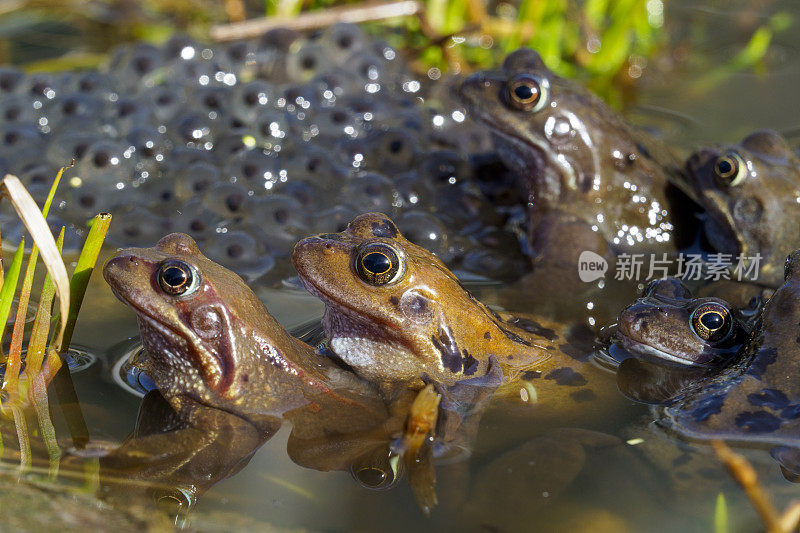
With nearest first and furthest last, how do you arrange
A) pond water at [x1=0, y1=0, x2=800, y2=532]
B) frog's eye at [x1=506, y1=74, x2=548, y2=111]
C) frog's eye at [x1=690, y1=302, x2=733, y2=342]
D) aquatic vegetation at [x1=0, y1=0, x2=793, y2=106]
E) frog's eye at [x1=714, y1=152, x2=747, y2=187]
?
pond water at [x1=0, y1=0, x2=800, y2=532] → frog's eye at [x1=690, y1=302, x2=733, y2=342] → frog's eye at [x1=714, y1=152, x2=747, y2=187] → frog's eye at [x1=506, y1=74, x2=548, y2=111] → aquatic vegetation at [x1=0, y1=0, x2=793, y2=106]

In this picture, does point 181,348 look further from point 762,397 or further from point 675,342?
point 762,397

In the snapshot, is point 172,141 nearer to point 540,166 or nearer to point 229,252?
point 229,252

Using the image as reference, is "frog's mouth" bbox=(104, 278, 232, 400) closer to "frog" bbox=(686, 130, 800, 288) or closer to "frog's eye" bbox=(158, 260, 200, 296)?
"frog's eye" bbox=(158, 260, 200, 296)

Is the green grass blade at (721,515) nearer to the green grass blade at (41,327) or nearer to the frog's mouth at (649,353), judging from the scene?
the frog's mouth at (649,353)

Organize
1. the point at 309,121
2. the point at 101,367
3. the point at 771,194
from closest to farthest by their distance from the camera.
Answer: the point at 101,367
the point at 771,194
the point at 309,121

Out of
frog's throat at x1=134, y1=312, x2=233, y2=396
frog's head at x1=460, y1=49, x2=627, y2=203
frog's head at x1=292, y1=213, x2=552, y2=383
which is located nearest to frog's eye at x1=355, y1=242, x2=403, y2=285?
frog's head at x1=292, y1=213, x2=552, y2=383

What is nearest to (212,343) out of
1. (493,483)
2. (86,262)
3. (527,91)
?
(86,262)

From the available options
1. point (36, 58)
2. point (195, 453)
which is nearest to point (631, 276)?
point (195, 453)
